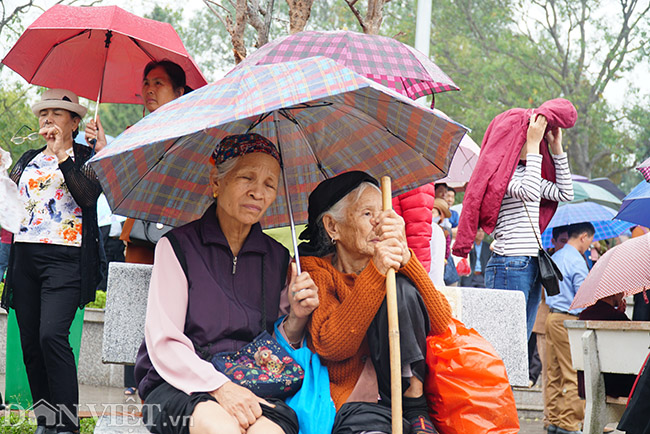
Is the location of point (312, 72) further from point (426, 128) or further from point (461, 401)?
point (461, 401)

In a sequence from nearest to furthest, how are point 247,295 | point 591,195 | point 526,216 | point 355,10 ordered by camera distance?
1. point 247,295
2. point 526,216
3. point 355,10
4. point 591,195

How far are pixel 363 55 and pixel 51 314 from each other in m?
2.56

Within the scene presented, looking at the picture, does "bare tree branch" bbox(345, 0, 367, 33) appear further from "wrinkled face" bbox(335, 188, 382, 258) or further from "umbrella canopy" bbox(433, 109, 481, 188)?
"wrinkled face" bbox(335, 188, 382, 258)

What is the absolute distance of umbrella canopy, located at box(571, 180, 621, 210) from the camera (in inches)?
442

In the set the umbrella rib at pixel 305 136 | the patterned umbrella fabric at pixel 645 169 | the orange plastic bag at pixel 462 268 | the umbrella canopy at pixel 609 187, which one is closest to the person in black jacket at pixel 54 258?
the umbrella rib at pixel 305 136

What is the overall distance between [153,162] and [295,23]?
252cm

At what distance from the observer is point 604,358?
5.45m

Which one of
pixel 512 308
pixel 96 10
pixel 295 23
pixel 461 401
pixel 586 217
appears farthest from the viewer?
pixel 586 217

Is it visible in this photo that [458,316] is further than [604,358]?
No

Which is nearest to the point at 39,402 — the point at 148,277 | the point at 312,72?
the point at 148,277

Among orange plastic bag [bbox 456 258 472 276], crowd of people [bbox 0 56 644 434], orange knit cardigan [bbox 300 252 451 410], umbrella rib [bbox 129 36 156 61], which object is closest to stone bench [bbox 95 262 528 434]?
crowd of people [bbox 0 56 644 434]

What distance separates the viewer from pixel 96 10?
18.4ft

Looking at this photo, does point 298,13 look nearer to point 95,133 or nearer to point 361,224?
point 95,133

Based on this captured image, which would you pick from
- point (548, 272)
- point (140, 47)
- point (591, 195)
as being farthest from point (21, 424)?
point (591, 195)
